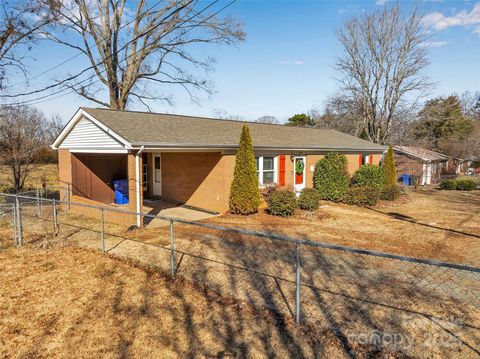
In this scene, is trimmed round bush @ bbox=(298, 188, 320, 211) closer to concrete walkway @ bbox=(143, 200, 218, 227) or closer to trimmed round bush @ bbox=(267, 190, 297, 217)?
trimmed round bush @ bbox=(267, 190, 297, 217)

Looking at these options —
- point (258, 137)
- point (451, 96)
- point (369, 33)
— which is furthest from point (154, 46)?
point (451, 96)

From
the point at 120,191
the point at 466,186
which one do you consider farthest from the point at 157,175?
the point at 466,186

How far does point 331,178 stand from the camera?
1636 cm

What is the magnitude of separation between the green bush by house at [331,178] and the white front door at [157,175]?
8.13m

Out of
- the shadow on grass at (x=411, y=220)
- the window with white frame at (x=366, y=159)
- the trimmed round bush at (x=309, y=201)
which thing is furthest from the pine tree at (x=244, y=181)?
the window with white frame at (x=366, y=159)

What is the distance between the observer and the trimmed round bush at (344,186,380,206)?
49.9 ft

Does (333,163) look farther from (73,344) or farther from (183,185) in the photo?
(73,344)

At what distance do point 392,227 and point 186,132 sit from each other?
842cm

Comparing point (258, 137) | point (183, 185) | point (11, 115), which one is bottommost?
point (183, 185)

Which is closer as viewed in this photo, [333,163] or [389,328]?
[389,328]

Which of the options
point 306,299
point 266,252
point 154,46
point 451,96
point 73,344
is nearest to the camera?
point 73,344

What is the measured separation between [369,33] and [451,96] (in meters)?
23.6

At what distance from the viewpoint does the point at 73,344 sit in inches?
151

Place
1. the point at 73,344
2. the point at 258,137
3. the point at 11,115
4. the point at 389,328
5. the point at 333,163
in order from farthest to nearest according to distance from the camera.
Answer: the point at 11,115 < the point at 333,163 < the point at 258,137 < the point at 389,328 < the point at 73,344
